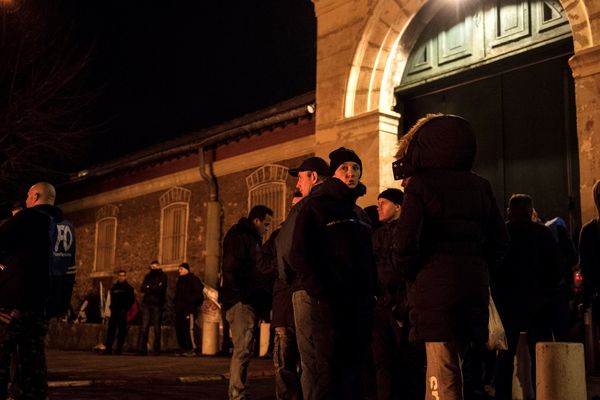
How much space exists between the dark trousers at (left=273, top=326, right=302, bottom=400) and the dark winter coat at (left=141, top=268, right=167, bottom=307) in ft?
30.5

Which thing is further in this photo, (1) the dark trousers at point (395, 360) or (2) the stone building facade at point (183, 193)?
(2) the stone building facade at point (183, 193)

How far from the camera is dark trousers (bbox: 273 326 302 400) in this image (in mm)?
5859

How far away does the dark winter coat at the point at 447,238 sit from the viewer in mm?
3631

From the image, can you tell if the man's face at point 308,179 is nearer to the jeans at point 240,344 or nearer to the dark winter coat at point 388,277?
the dark winter coat at point 388,277

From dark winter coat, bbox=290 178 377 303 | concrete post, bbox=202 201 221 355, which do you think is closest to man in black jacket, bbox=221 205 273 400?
dark winter coat, bbox=290 178 377 303

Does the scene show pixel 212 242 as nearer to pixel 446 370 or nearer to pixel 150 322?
pixel 150 322

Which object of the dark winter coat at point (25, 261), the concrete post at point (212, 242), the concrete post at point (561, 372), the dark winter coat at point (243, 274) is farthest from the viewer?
the concrete post at point (212, 242)

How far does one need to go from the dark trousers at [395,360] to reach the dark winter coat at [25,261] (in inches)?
105

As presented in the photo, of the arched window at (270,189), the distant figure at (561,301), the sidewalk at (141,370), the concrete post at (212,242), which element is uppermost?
the arched window at (270,189)

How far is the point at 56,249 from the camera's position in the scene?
5.94 metres

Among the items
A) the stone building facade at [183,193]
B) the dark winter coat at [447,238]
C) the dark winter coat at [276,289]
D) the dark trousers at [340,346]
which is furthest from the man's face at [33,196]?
the stone building facade at [183,193]

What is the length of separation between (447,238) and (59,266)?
350 centimetres

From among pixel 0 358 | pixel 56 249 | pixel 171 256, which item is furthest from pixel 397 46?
pixel 171 256

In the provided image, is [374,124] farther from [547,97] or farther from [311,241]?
[311,241]
